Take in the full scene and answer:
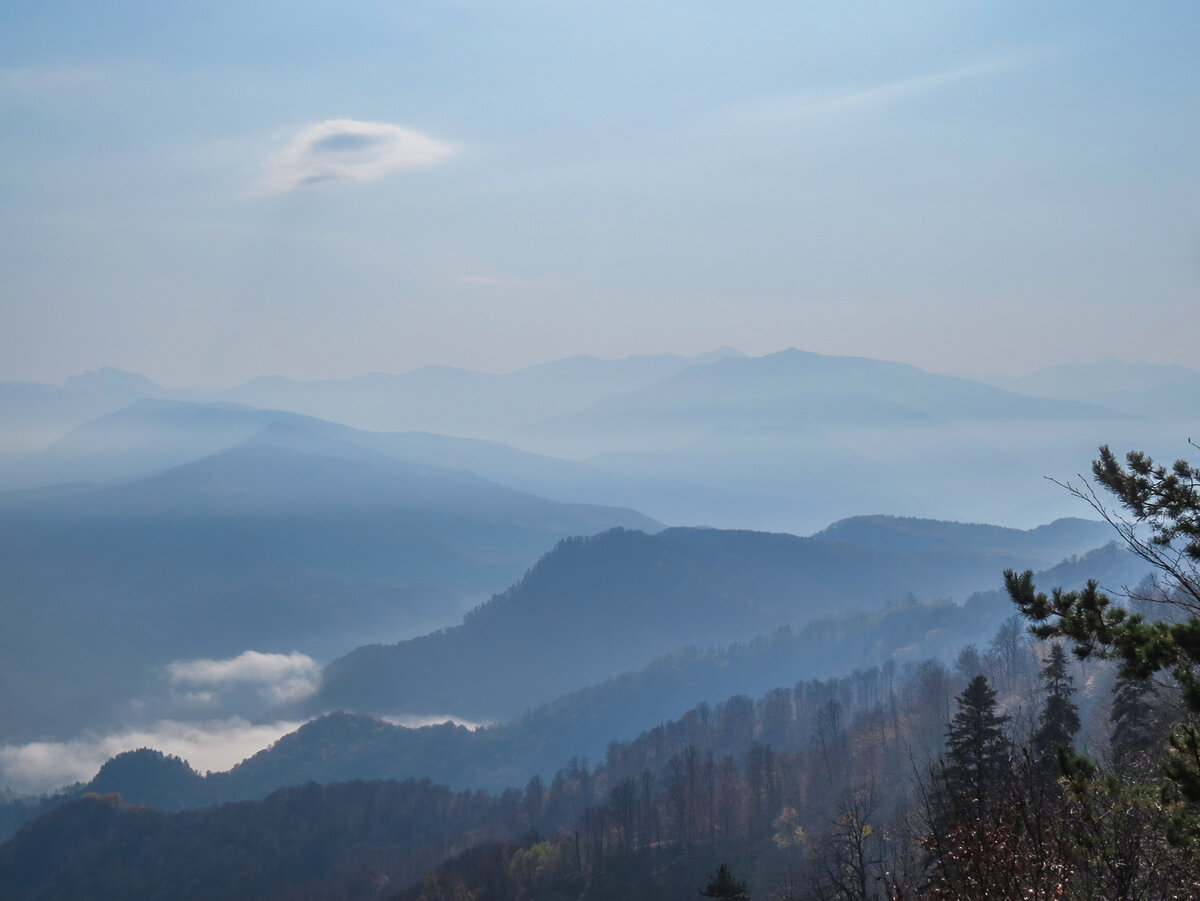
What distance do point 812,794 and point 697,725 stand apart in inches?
2341

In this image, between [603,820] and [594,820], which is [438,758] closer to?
[594,820]

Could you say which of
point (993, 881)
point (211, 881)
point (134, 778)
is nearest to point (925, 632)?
point (211, 881)

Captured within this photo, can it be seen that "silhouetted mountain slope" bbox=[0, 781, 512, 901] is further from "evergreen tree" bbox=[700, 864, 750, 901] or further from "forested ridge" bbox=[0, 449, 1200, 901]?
"evergreen tree" bbox=[700, 864, 750, 901]

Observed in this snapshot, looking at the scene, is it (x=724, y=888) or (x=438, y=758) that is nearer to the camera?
(x=724, y=888)

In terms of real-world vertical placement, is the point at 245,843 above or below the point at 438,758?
below

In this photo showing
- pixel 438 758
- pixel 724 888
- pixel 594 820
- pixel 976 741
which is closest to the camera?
pixel 976 741

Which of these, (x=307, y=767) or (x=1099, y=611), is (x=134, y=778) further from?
(x=1099, y=611)

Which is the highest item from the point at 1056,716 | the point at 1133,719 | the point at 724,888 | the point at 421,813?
the point at 1056,716

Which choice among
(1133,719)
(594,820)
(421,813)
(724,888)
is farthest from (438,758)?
(1133,719)

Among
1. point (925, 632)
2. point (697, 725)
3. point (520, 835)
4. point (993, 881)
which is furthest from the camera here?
point (925, 632)

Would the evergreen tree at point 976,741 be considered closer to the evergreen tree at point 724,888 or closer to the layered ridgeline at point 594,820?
the evergreen tree at point 724,888

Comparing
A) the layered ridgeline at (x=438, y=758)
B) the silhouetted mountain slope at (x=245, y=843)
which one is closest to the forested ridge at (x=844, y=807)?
the silhouetted mountain slope at (x=245, y=843)

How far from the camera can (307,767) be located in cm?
19200

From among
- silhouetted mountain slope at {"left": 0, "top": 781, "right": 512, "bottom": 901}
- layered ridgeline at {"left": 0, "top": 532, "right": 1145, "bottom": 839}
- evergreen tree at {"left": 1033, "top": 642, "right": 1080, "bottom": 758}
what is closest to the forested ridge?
evergreen tree at {"left": 1033, "top": 642, "right": 1080, "bottom": 758}
